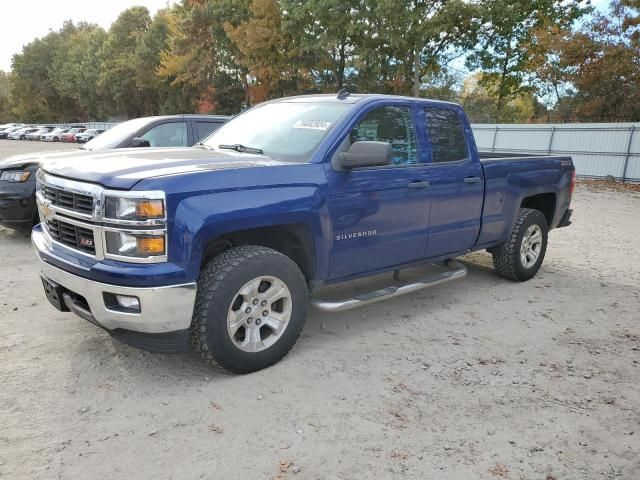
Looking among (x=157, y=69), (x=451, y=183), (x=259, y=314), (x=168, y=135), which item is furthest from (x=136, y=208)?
(x=157, y=69)

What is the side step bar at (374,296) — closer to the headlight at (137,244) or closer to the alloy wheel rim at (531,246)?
the alloy wheel rim at (531,246)

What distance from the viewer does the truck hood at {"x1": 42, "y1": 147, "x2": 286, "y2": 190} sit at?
319 cm

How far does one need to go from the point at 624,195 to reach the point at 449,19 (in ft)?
48.9

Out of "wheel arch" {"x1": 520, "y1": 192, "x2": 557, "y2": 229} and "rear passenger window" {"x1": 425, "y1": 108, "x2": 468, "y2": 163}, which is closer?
"rear passenger window" {"x1": 425, "y1": 108, "x2": 468, "y2": 163}

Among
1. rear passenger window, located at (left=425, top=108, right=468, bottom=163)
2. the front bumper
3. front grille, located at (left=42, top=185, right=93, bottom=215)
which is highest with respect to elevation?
rear passenger window, located at (left=425, top=108, right=468, bottom=163)

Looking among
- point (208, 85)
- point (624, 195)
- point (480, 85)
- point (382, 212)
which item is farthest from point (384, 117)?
point (208, 85)

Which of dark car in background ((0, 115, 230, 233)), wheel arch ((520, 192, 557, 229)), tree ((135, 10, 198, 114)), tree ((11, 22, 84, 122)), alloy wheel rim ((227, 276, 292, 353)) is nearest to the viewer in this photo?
alloy wheel rim ((227, 276, 292, 353))

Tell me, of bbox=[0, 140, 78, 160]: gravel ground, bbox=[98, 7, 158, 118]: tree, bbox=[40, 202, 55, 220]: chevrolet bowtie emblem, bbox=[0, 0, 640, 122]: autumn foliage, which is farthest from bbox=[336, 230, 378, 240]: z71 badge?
bbox=[98, 7, 158, 118]: tree

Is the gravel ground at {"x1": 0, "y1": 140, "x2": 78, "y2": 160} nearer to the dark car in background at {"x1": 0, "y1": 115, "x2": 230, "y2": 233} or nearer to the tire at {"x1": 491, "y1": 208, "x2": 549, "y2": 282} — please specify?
the dark car in background at {"x1": 0, "y1": 115, "x2": 230, "y2": 233}

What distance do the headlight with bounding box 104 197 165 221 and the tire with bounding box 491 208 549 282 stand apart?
410 centimetres

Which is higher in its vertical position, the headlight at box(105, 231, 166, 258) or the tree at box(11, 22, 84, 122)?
the tree at box(11, 22, 84, 122)

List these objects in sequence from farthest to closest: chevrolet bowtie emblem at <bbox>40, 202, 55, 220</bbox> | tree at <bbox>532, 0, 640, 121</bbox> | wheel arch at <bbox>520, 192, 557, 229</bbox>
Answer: tree at <bbox>532, 0, 640, 121</bbox> < wheel arch at <bbox>520, 192, 557, 229</bbox> < chevrolet bowtie emblem at <bbox>40, 202, 55, 220</bbox>

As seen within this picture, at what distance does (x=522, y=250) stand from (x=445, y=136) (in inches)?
73.8

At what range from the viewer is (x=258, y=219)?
351 centimetres
